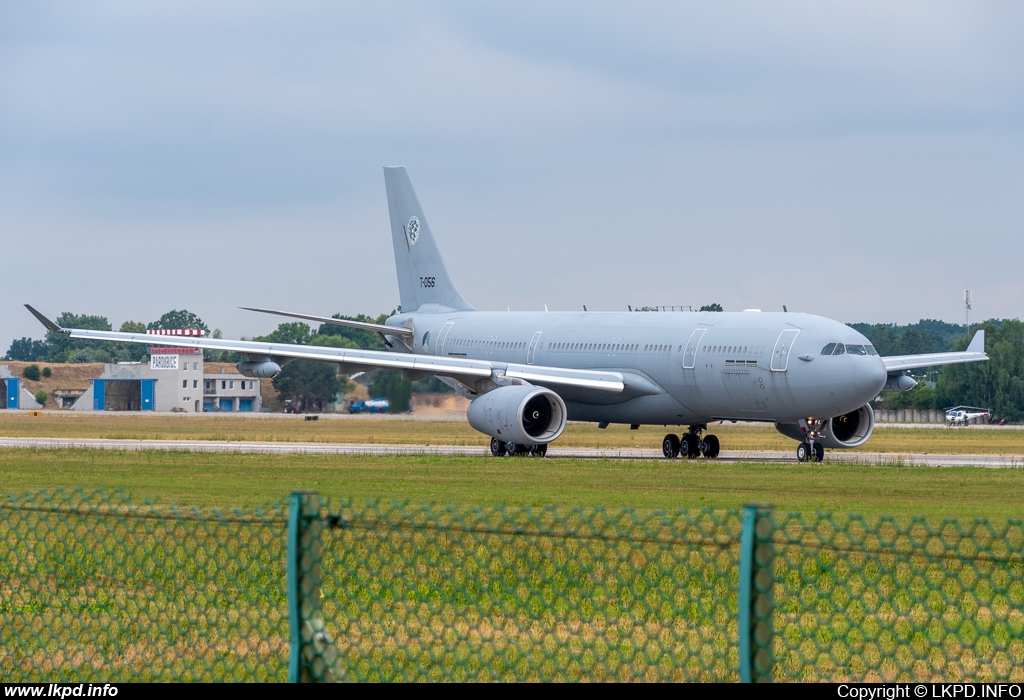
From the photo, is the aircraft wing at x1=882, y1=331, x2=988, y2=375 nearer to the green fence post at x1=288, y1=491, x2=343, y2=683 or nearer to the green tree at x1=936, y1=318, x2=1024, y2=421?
the green fence post at x1=288, y1=491, x2=343, y2=683

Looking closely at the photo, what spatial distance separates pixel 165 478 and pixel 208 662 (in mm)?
19055

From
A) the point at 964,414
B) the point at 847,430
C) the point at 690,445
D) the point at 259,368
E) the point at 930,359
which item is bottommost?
the point at 690,445

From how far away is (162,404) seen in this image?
A: 116 meters

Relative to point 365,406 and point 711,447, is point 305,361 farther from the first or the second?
point 365,406

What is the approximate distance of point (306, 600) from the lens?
22.9ft

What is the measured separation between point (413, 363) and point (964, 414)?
72.1m

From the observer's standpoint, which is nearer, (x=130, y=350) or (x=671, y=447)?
(x=671, y=447)

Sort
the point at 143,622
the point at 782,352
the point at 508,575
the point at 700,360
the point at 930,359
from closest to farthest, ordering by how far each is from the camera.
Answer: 1. the point at 143,622
2. the point at 508,575
3. the point at 782,352
4. the point at 700,360
5. the point at 930,359

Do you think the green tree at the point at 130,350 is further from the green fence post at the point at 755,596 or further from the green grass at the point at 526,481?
the green fence post at the point at 755,596

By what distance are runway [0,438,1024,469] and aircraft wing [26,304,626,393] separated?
7.08ft

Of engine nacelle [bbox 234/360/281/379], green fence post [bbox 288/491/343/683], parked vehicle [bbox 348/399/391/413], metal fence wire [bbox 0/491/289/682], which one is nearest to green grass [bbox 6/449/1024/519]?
engine nacelle [bbox 234/360/281/379]

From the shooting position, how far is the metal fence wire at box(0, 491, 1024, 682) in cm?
697

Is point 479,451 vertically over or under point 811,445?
under

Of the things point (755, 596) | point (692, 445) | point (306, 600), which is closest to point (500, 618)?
point (306, 600)
